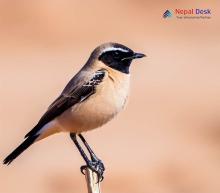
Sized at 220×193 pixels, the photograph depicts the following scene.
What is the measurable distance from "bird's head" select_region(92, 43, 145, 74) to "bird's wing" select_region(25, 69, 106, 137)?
0.42 feet

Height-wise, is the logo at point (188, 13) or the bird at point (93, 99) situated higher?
the logo at point (188, 13)

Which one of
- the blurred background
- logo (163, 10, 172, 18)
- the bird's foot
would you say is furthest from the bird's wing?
logo (163, 10, 172, 18)

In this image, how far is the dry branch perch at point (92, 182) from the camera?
23.6ft

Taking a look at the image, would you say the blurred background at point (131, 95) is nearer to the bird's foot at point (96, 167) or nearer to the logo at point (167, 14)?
the logo at point (167, 14)

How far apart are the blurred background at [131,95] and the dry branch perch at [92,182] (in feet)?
18.9

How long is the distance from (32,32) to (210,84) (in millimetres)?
4992

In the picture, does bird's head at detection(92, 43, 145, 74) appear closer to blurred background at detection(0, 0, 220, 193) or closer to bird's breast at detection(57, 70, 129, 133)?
bird's breast at detection(57, 70, 129, 133)

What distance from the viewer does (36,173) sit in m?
14.1

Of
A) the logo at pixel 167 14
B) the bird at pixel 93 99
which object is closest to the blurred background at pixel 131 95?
the logo at pixel 167 14

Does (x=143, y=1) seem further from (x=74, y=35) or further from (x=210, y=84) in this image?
(x=210, y=84)

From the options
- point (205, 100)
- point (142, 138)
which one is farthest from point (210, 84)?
point (142, 138)

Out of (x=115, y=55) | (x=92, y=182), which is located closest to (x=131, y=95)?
(x=115, y=55)

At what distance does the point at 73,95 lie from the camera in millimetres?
8406

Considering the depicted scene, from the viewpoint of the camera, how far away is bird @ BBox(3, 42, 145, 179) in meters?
8.28
